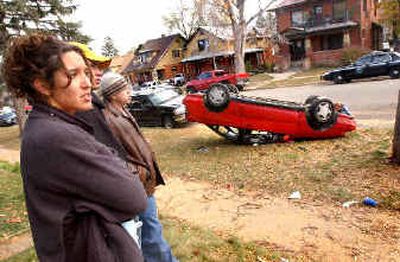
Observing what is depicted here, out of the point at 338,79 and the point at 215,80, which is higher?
the point at 215,80

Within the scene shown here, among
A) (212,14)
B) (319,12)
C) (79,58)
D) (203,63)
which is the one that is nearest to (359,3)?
(319,12)

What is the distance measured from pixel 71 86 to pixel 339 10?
40123mm

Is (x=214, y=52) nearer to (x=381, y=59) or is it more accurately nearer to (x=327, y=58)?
(x=327, y=58)

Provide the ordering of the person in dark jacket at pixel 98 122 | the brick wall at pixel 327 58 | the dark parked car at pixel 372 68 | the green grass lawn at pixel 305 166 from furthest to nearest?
1. the brick wall at pixel 327 58
2. the dark parked car at pixel 372 68
3. the green grass lawn at pixel 305 166
4. the person in dark jacket at pixel 98 122

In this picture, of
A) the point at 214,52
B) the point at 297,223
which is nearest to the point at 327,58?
the point at 214,52

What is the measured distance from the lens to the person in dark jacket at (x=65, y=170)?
1.54m

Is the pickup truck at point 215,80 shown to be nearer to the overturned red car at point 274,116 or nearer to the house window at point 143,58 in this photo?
the overturned red car at point 274,116

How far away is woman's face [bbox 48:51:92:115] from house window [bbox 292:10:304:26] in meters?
40.9

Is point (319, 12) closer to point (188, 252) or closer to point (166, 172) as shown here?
point (166, 172)

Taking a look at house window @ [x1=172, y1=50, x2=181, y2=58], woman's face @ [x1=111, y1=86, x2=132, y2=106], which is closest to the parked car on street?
house window @ [x1=172, y1=50, x2=181, y2=58]

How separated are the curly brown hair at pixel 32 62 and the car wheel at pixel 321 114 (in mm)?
7417

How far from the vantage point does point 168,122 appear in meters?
15.1

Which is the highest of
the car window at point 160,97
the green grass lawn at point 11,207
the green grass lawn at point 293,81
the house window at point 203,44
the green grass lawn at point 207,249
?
the house window at point 203,44

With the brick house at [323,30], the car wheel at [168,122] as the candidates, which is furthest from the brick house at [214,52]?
the car wheel at [168,122]
